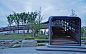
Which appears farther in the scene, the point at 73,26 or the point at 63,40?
the point at 73,26

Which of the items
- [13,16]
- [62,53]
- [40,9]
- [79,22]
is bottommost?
[62,53]

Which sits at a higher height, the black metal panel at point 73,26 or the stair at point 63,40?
the black metal panel at point 73,26

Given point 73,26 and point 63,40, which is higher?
point 73,26

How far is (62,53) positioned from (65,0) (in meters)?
9.39

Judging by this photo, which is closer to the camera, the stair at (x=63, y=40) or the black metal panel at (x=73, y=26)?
the black metal panel at (x=73, y=26)

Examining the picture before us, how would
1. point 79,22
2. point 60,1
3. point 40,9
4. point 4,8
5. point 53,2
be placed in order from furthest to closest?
point 40,9 → point 4,8 → point 53,2 → point 60,1 → point 79,22

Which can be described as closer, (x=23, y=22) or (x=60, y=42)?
(x=60, y=42)

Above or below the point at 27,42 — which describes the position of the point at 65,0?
above

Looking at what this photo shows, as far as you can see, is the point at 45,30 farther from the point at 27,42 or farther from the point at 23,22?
the point at 27,42

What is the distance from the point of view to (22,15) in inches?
865

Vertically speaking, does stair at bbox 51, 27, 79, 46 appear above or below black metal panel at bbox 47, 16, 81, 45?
below

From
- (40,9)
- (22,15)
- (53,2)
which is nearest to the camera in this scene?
(53,2)

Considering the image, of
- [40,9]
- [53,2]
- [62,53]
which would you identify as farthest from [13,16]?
[62,53]

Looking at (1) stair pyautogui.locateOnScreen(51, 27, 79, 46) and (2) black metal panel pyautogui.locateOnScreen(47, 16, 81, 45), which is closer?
(2) black metal panel pyautogui.locateOnScreen(47, 16, 81, 45)
